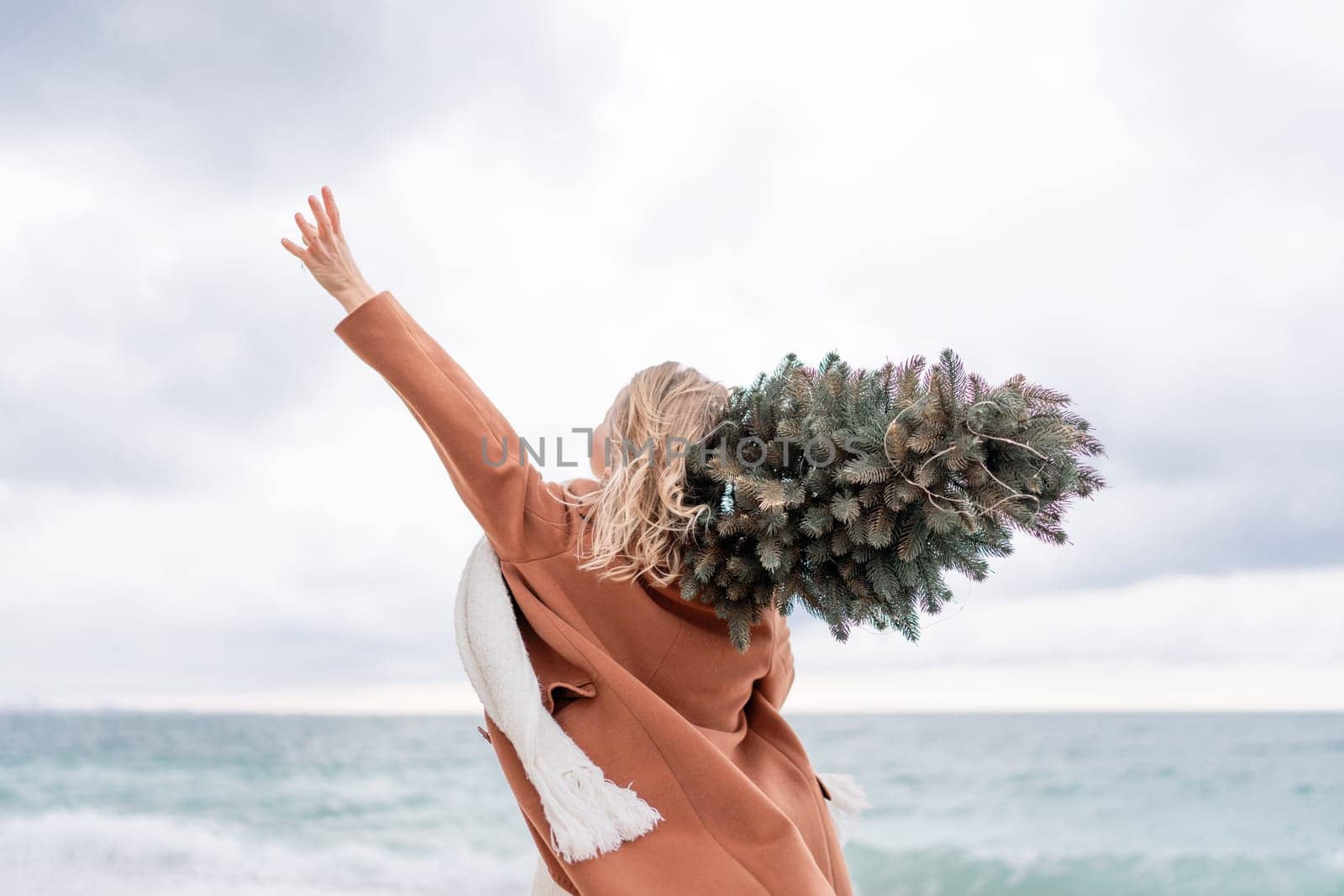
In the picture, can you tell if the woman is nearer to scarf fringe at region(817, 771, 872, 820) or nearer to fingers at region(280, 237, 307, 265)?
fingers at region(280, 237, 307, 265)

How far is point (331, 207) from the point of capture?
6.86ft

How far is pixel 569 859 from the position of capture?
2023 mm

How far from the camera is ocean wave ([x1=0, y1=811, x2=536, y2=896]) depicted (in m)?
9.16

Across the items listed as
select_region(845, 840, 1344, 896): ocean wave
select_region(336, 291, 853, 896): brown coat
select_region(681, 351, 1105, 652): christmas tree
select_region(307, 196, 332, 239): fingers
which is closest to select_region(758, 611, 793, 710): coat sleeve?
select_region(336, 291, 853, 896): brown coat

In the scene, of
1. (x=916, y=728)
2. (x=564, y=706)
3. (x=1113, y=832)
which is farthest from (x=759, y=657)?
(x=916, y=728)

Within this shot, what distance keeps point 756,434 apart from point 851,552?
Result: 0.32m

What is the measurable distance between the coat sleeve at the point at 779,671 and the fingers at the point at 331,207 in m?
1.35

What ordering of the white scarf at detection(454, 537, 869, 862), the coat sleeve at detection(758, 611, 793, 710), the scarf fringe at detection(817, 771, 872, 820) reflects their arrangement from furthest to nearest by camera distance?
the scarf fringe at detection(817, 771, 872, 820)
the coat sleeve at detection(758, 611, 793, 710)
the white scarf at detection(454, 537, 869, 862)

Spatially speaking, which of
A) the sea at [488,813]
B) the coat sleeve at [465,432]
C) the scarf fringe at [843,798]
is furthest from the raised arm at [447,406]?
the sea at [488,813]

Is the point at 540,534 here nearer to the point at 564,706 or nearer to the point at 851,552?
the point at 564,706

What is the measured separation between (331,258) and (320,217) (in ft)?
0.29

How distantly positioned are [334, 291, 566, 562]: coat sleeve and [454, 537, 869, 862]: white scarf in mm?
138

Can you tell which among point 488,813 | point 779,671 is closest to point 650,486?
point 779,671

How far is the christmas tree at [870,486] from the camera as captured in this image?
1768 millimetres
